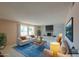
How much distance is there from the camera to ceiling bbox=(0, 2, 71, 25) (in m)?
2.07

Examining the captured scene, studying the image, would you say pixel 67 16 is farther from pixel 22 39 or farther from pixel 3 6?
pixel 3 6

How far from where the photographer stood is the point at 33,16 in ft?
7.55

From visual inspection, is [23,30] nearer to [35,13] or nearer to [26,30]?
[26,30]

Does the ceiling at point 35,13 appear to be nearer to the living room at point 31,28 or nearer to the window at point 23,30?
the living room at point 31,28

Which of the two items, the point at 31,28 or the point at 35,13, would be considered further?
the point at 31,28

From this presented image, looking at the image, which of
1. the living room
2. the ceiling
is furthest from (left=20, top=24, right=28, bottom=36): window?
the ceiling

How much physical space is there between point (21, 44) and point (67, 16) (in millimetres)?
1478

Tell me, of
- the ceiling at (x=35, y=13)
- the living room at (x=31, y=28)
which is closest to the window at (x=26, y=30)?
the living room at (x=31, y=28)

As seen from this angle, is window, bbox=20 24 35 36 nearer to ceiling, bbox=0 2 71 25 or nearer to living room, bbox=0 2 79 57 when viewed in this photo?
living room, bbox=0 2 79 57

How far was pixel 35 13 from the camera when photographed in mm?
2260

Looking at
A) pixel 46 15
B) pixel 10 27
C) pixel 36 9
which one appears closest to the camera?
pixel 36 9

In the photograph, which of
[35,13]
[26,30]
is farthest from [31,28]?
[35,13]

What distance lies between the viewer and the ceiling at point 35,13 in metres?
2.07

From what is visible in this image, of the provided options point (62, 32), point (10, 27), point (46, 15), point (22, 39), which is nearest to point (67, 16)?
point (62, 32)
